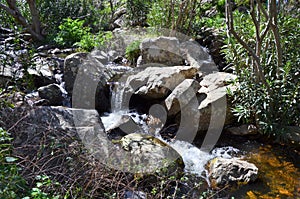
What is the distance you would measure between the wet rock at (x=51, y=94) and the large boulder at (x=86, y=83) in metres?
0.27

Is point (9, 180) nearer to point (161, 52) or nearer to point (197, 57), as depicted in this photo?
point (161, 52)

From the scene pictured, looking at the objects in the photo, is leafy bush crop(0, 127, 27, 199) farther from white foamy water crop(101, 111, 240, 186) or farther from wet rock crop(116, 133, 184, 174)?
white foamy water crop(101, 111, 240, 186)

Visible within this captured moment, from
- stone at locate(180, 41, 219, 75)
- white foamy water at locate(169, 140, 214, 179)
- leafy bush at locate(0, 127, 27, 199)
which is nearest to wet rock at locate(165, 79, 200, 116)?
white foamy water at locate(169, 140, 214, 179)

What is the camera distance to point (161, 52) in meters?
6.59

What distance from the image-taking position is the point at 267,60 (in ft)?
14.8

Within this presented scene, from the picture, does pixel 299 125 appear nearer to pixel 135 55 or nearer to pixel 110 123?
pixel 110 123

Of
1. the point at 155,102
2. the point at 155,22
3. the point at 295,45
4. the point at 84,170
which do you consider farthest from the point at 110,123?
the point at 155,22

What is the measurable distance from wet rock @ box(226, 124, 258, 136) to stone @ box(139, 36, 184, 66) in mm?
2391

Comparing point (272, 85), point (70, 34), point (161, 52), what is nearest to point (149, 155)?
point (272, 85)

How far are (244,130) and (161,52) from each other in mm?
2779

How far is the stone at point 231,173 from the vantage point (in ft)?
11.8

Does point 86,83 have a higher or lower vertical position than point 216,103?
higher

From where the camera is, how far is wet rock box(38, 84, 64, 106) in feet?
17.1

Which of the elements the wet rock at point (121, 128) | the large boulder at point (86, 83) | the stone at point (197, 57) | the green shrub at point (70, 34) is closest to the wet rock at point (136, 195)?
the wet rock at point (121, 128)
